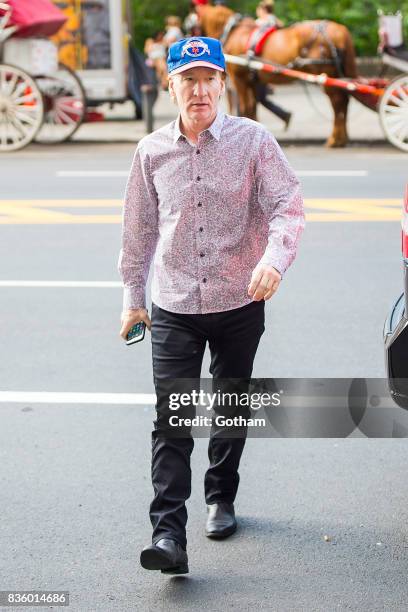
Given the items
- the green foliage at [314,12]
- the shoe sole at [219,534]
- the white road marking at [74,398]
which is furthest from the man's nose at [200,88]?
the green foliage at [314,12]

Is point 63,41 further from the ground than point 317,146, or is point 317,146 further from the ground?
point 63,41

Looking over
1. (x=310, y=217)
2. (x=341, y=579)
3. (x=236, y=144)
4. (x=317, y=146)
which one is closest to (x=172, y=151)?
(x=236, y=144)

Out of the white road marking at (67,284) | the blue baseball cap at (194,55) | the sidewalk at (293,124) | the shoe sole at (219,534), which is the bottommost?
the sidewalk at (293,124)

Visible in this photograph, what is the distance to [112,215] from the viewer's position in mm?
10758

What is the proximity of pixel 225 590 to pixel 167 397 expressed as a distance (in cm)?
65

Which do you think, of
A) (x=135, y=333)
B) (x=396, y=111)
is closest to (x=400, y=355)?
(x=135, y=333)

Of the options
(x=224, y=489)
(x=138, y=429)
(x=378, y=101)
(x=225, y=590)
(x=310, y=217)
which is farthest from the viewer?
(x=378, y=101)

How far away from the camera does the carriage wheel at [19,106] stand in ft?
50.1

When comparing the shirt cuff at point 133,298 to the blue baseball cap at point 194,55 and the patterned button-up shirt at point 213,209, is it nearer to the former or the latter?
the patterned button-up shirt at point 213,209

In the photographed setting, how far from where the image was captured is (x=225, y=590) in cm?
374

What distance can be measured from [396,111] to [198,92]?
37.9 feet

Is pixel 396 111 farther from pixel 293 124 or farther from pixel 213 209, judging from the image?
pixel 213 209

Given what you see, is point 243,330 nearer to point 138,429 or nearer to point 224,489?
point 224,489

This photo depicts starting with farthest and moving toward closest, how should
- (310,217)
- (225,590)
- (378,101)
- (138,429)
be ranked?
(378,101), (310,217), (138,429), (225,590)
